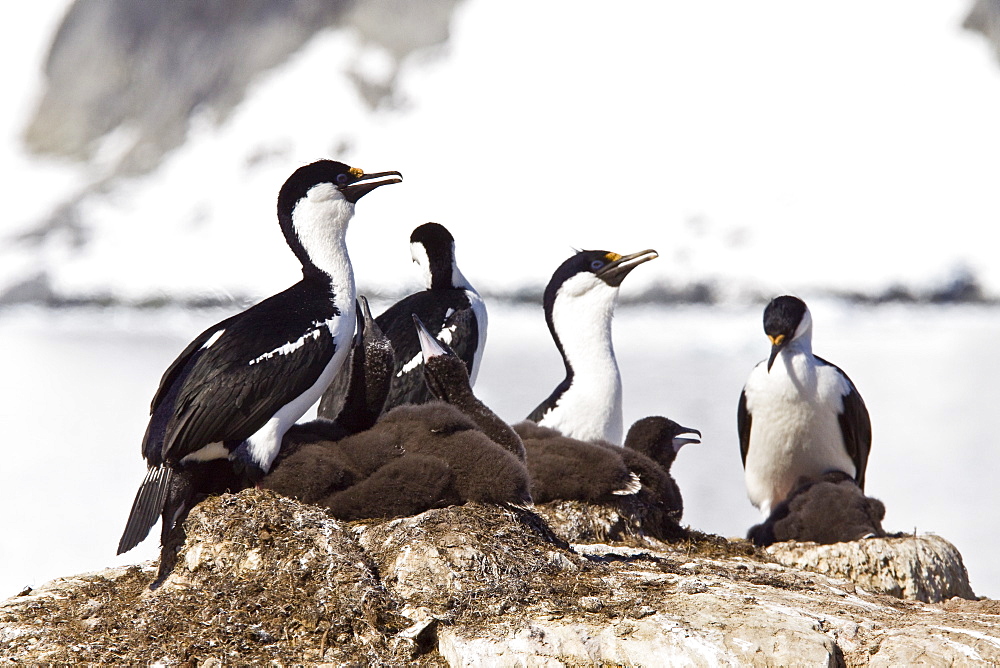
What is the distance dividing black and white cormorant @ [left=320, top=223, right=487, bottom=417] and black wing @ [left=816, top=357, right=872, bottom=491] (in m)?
1.83

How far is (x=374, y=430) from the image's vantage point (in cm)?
399

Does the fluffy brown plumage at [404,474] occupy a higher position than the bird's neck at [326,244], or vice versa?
the bird's neck at [326,244]

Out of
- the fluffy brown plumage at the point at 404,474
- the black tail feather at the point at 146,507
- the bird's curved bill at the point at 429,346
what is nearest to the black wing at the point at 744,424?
the bird's curved bill at the point at 429,346

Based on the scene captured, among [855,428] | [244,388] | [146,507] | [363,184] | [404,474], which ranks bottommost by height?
[146,507]

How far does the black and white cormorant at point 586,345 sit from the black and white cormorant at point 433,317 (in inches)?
17.2

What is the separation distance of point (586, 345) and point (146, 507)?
2657 millimetres

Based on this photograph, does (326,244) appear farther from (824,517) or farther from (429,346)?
(824,517)

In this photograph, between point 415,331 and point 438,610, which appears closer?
point 438,610

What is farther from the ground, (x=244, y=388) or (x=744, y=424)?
(x=744, y=424)

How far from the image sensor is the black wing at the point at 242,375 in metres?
3.82

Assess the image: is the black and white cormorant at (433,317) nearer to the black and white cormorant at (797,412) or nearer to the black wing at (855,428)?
the black and white cormorant at (797,412)

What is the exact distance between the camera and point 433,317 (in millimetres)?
5656

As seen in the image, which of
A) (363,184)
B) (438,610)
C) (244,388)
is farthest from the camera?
(363,184)

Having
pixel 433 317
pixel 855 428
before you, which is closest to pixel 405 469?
pixel 433 317
